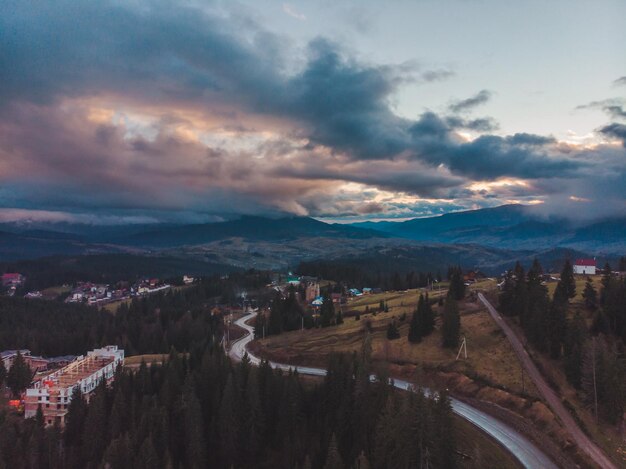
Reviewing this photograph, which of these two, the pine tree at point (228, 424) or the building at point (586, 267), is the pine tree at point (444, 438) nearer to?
the pine tree at point (228, 424)

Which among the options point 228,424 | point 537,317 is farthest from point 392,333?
point 228,424

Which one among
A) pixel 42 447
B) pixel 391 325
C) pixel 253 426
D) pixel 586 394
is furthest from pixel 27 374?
pixel 586 394

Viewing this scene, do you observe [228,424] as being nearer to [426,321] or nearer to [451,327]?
[451,327]

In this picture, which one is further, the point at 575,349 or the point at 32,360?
the point at 32,360

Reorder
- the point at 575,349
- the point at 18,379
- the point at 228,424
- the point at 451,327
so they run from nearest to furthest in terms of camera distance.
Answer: the point at 575,349, the point at 228,424, the point at 451,327, the point at 18,379

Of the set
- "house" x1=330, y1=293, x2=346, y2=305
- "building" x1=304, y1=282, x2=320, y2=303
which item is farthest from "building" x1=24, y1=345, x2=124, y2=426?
"building" x1=304, y1=282, x2=320, y2=303

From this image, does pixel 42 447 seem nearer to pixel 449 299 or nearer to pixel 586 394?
pixel 449 299
